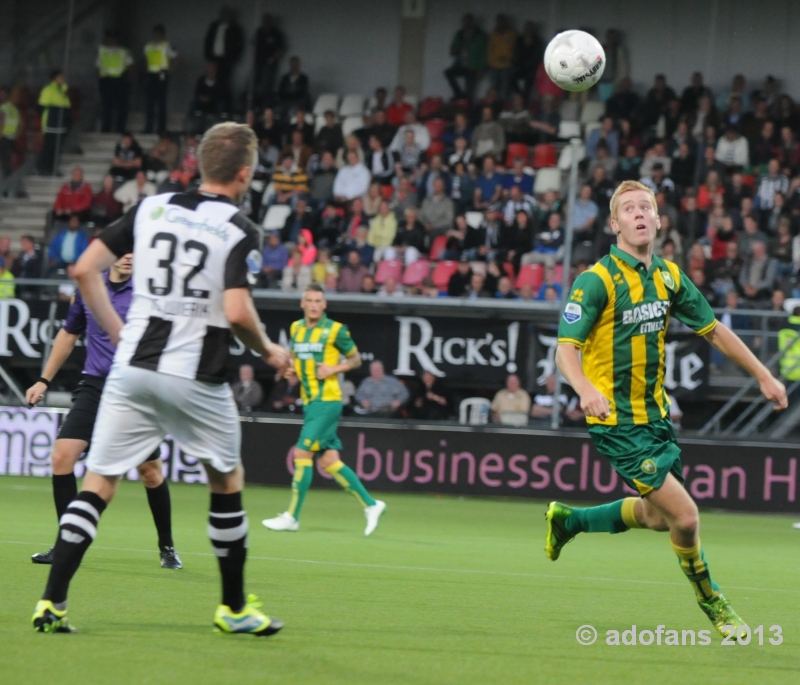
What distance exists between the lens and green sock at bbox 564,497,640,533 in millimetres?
6566

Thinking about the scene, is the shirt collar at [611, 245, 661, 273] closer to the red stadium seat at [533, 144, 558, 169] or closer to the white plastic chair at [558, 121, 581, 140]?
the red stadium seat at [533, 144, 558, 169]

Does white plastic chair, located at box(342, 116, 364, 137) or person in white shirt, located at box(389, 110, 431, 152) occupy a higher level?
white plastic chair, located at box(342, 116, 364, 137)

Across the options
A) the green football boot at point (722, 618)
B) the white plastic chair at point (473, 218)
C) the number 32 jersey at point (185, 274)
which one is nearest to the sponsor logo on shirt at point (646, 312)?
the green football boot at point (722, 618)

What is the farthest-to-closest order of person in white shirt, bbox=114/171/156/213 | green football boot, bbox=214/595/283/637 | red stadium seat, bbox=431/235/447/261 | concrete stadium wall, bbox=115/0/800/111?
concrete stadium wall, bbox=115/0/800/111, person in white shirt, bbox=114/171/156/213, red stadium seat, bbox=431/235/447/261, green football boot, bbox=214/595/283/637

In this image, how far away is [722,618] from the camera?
6.17 metres

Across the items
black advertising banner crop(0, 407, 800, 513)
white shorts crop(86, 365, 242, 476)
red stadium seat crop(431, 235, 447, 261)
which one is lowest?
black advertising banner crop(0, 407, 800, 513)

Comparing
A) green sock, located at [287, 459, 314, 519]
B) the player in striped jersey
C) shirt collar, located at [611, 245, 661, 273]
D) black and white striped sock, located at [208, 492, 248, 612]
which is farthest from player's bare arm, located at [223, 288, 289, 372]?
green sock, located at [287, 459, 314, 519]

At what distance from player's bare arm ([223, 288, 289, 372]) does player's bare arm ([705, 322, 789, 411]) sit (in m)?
2.30

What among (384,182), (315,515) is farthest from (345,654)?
(384,182)

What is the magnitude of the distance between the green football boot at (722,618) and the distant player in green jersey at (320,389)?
19.6 ft

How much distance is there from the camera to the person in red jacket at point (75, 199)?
72.8 ft

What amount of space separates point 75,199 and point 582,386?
1788cm

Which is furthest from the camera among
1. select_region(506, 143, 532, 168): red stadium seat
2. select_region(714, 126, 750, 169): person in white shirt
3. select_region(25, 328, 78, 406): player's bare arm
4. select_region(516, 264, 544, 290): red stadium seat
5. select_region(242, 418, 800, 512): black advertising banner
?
select_region(506, 143, 532, 168): red stadium seat

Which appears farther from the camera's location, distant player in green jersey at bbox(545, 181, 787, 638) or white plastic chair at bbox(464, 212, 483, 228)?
white plastic chair at bbox(464, 212, 483, 228)
